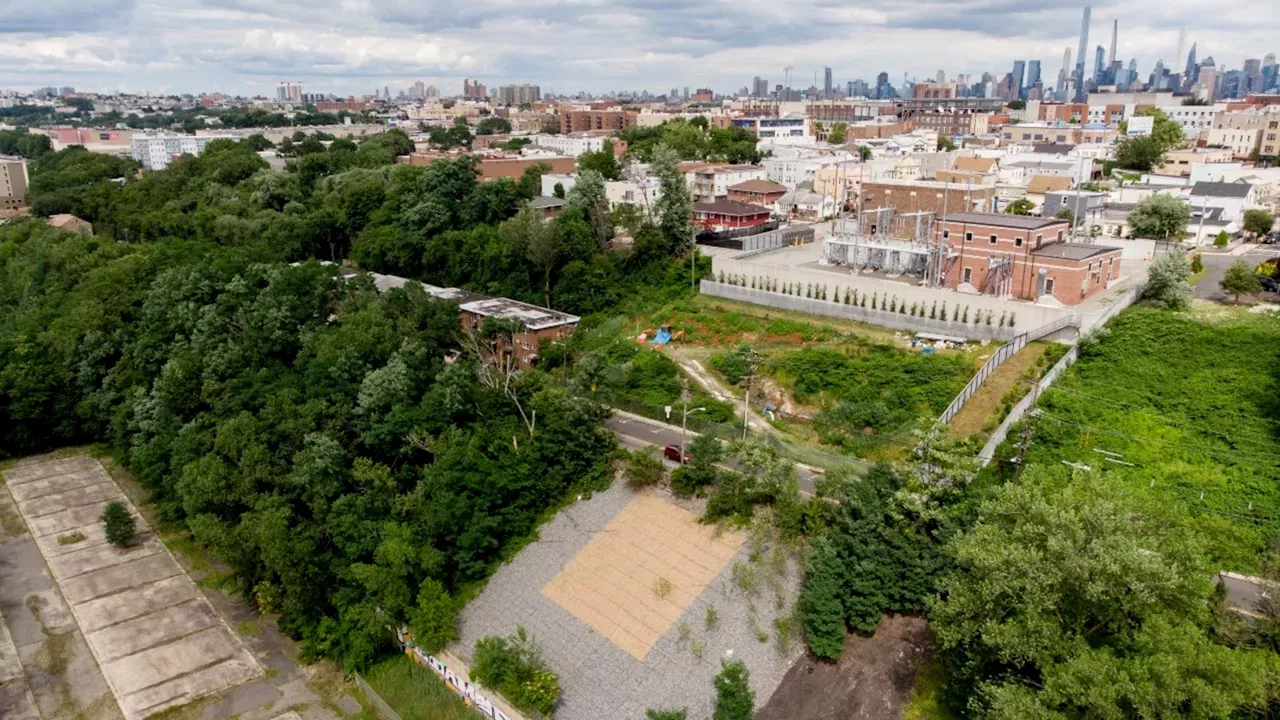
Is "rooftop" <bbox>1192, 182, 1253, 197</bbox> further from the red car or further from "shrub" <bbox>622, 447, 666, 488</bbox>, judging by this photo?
"shrub" <bbox>622, 447, 666, 488</bbox>

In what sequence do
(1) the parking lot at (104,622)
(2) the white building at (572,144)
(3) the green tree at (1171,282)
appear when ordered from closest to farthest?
(1) the parking lot at (104,622), (3) the green tree at (1171,282), (2) the white building at (572,144)

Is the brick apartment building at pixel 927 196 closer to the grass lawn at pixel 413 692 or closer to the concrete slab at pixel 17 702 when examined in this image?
the grass lawn at pixel 413 692

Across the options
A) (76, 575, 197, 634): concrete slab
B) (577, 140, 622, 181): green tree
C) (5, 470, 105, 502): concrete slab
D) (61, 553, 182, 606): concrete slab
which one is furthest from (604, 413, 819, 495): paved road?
(577, 140, 622, 181): green tree

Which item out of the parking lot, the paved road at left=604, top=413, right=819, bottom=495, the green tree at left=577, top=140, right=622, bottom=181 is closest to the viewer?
the parking lot

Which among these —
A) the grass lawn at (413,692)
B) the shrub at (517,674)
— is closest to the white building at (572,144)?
the grass lawn at (413,692)

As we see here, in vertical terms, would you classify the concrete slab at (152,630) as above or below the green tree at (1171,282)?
below

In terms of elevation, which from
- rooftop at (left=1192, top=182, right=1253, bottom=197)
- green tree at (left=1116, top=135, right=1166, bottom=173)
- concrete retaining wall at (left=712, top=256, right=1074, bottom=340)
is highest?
green tree at (left=1116, top=135, right=1166, bottom=173)
